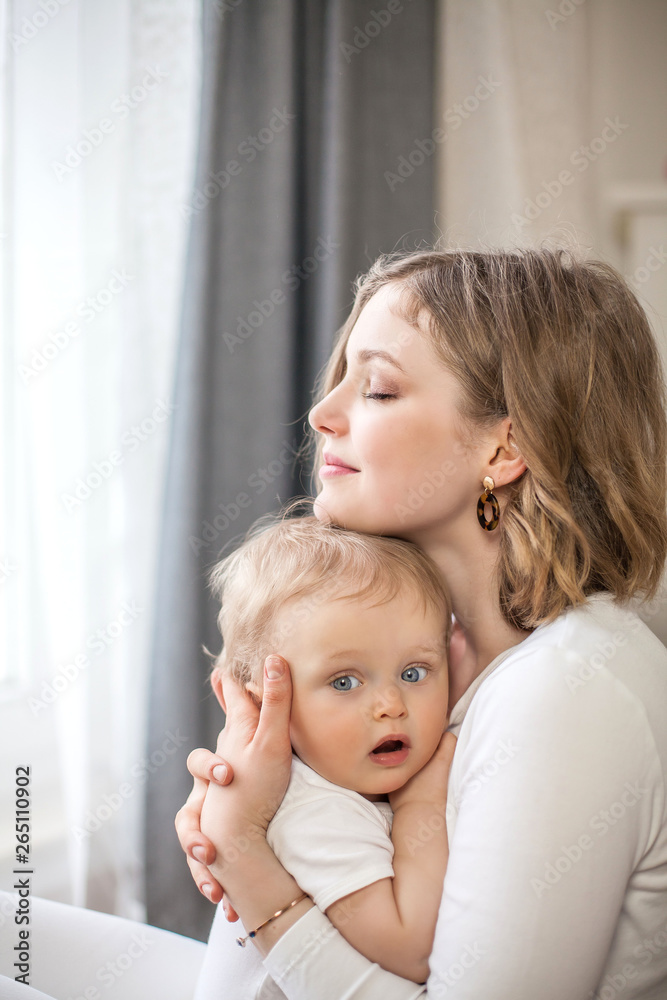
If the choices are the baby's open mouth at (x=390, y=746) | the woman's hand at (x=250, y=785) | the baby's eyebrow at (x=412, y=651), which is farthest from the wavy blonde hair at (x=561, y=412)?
the woman's hand at (x=250, y=785)

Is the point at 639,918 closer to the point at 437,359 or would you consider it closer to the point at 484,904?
the point at 484,904

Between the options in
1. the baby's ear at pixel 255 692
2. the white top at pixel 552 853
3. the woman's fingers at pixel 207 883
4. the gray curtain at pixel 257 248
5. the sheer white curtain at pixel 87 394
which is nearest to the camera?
the white top at pixel 552 853

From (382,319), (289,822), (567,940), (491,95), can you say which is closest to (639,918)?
(567,940)

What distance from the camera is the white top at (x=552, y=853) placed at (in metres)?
0.76

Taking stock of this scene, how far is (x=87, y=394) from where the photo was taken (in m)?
1.71

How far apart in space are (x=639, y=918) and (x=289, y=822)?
41cm

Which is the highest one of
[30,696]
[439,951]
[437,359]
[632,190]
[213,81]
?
A: [213,81]

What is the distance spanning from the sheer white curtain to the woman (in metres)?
0.71

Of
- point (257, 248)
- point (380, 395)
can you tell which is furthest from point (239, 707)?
point (257, 248)

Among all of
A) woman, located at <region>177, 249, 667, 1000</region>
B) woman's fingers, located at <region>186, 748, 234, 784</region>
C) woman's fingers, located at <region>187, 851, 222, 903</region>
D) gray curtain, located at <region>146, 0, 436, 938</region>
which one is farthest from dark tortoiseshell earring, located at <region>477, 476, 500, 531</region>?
gray curtain, located at <region>146, 0, 436, 938</region>

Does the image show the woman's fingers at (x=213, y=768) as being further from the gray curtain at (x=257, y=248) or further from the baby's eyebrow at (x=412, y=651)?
the gray curtain at (x=257, y=248)

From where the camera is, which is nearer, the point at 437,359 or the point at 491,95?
the point at 437,359

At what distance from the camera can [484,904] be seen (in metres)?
0.77

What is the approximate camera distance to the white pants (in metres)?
1.08
